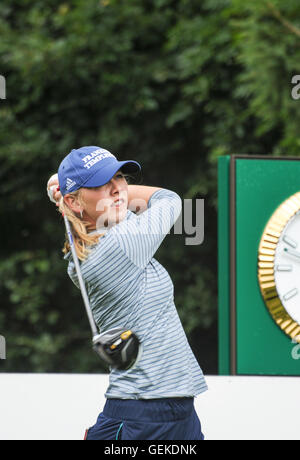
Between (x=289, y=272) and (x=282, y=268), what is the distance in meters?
0.03

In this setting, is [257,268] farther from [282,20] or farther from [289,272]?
[282,20]

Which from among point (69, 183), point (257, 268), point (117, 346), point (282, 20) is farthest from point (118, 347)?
point (282, 20)

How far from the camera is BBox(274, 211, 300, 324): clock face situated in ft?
8.50

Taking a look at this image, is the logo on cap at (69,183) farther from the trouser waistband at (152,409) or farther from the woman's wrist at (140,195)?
the trouser waistband at (152,409)

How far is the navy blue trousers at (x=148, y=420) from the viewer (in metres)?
1.49

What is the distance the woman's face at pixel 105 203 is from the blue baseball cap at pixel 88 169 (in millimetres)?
25

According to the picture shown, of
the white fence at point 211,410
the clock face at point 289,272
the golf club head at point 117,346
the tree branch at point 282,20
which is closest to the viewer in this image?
the golf club head at point 117,346

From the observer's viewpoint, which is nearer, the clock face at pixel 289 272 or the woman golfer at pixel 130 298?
the woman golfer at pixel 130 298

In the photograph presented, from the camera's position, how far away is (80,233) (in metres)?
1.56

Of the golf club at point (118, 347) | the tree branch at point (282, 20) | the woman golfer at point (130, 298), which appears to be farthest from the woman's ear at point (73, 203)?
the tree branch at point (282, 20)
